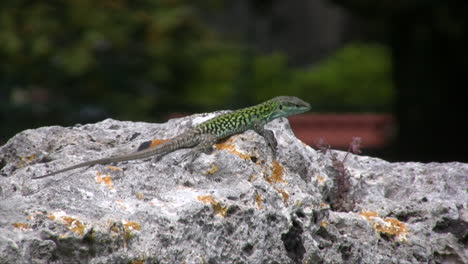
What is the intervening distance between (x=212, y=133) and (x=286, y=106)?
3.50ft

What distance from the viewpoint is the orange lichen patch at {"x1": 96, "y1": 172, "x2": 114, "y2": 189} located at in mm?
3855

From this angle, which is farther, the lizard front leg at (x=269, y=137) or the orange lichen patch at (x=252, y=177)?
the lizard front leg at (x=269, y=137)

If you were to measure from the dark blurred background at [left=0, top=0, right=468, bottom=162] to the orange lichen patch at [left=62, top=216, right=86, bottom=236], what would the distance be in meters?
7.59

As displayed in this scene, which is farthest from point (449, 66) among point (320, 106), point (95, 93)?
point (95, 93)

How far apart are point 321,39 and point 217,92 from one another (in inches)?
183

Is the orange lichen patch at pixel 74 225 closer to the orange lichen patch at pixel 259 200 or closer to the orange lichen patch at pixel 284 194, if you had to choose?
the orange lichen patch at pixel 259 200

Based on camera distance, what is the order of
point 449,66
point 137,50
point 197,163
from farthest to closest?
point 137,50
point 449,66
point 197,163

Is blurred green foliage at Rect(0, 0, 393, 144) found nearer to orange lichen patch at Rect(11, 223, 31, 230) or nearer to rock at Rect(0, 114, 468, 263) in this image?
rock at Rect(0, 114, 468, 263)

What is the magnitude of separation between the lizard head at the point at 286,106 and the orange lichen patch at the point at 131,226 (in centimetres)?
192

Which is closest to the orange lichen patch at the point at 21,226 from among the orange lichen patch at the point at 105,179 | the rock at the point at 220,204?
the rock at the point at 220,204

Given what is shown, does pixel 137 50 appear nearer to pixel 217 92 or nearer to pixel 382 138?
pixel 217 92

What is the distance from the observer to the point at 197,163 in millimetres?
4133

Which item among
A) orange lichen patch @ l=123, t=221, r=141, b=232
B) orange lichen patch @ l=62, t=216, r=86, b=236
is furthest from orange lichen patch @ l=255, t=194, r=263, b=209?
orange lichen patch @ l=62, t=216, r=86, b=236

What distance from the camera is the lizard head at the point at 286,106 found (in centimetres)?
532
